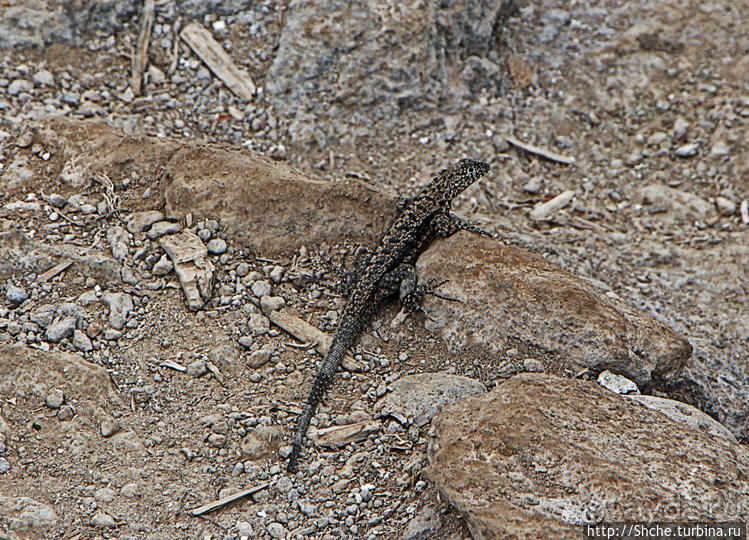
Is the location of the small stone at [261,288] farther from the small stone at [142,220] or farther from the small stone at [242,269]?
the small stone at [142,220]

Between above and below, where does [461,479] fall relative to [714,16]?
below

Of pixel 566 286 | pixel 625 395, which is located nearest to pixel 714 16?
pixel 566 286

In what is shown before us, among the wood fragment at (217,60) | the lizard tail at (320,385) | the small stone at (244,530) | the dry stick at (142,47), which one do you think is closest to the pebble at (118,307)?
the lizard tail at (320,385)

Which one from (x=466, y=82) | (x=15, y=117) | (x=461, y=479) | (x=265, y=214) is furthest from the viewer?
(x=466, y=82)

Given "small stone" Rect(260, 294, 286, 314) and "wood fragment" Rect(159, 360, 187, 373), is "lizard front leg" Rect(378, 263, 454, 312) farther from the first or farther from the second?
"wood fragment" Rect(159, 360, 187, 373)

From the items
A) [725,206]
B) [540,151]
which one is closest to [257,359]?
[540,151]

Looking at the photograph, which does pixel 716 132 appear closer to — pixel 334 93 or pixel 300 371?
pixel 334 93
